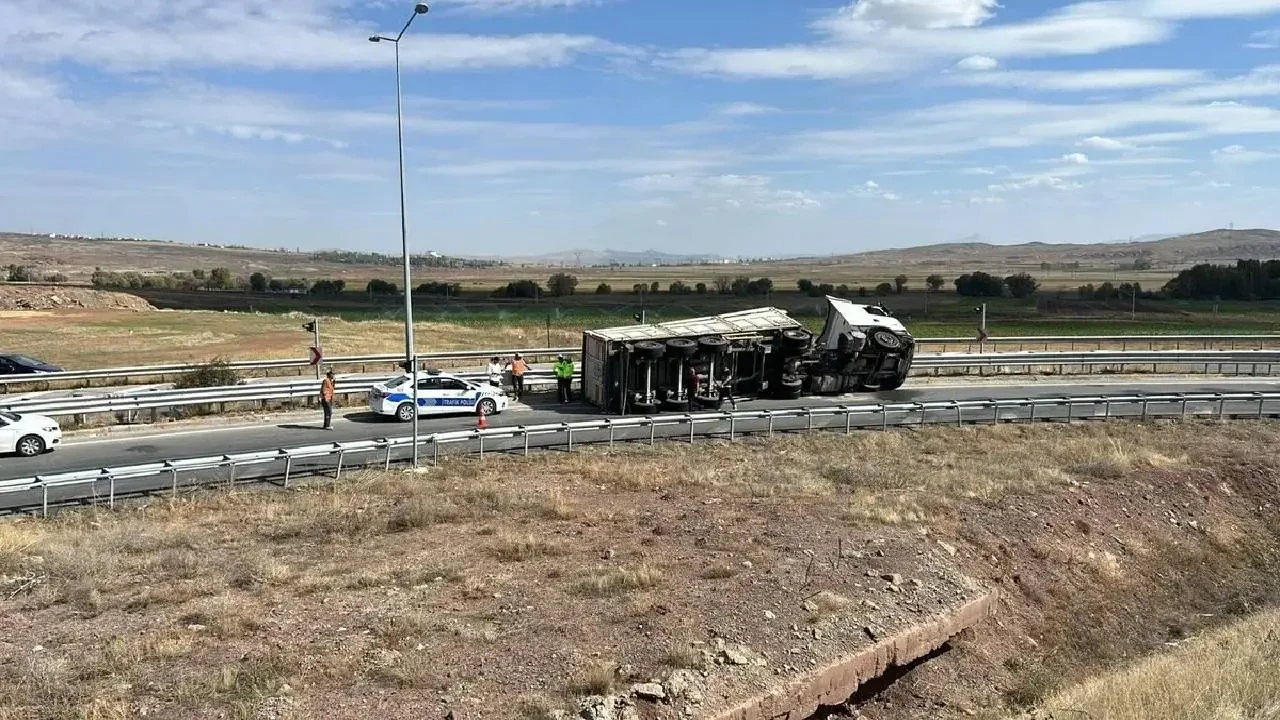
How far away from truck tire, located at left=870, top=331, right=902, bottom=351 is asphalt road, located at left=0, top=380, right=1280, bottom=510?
1.71m

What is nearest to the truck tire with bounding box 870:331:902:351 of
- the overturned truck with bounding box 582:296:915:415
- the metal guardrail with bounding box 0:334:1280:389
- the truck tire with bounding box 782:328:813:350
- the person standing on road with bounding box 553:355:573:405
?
the overturned truck with bounding box 582:296:915:415

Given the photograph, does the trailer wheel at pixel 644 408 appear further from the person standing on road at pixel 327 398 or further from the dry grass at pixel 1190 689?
the dry grass at pixel 1190 689

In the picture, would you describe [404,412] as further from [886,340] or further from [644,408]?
[886,340]

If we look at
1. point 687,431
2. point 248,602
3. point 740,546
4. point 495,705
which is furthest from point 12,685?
point 687,431

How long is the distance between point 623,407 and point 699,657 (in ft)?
52.2

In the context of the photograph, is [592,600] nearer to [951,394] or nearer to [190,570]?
[190,570]

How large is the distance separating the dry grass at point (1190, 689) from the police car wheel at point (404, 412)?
1864cm

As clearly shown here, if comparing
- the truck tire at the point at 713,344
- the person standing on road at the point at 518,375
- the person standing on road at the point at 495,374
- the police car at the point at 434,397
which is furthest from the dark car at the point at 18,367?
the truck tire at the point at 713,344

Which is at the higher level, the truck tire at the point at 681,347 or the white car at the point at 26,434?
the truck tire at the point at 681,347

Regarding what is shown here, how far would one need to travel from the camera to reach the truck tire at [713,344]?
1030 inches

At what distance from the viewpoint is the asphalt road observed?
18.5 metres

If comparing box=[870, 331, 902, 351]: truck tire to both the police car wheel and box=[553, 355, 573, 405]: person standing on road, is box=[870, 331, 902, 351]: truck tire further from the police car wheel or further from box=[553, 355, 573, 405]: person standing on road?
the police car wheel

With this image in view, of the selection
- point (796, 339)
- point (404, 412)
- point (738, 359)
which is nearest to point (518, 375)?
point (404, 412)

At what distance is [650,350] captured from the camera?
82.6 feet
